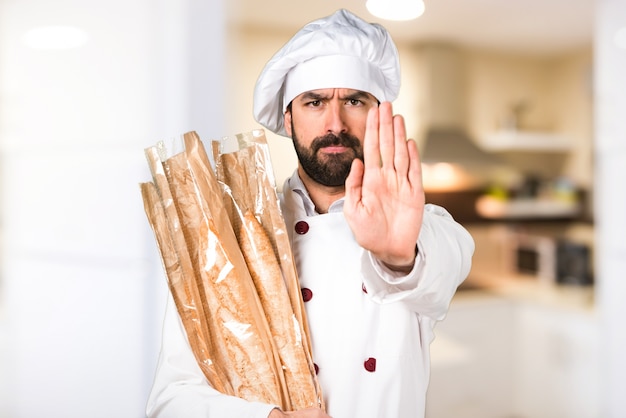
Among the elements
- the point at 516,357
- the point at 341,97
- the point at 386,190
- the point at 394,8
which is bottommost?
the point at 516,357

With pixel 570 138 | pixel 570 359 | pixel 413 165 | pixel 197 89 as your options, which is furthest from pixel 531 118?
pixel 413 165

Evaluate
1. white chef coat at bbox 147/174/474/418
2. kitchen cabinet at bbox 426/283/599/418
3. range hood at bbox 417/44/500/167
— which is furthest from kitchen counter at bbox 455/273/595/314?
white chef coat at bbox 147/174/474/418

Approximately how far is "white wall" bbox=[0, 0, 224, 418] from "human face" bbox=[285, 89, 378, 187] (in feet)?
2.09

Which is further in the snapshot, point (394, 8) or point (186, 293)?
point (394, 8)

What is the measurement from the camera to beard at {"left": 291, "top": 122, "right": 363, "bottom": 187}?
0.67 meters

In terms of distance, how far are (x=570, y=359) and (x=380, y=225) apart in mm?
1895

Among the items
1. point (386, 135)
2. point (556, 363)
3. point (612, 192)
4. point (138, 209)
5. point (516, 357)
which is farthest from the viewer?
point (516, 357)

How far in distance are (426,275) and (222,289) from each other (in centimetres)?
22

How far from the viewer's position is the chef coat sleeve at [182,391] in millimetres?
624

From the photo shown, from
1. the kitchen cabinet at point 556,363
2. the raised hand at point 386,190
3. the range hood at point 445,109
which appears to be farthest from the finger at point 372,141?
the range hood at point 445,109

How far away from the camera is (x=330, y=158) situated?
0.68 meters

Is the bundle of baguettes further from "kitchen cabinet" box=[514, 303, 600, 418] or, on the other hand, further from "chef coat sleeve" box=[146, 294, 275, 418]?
"kitchen cabinet" box=[514, 303, 600, 418]

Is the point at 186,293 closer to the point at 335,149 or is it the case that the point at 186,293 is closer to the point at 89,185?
the point at 335,149

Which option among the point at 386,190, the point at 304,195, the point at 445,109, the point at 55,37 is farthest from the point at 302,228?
the point at 445,109
